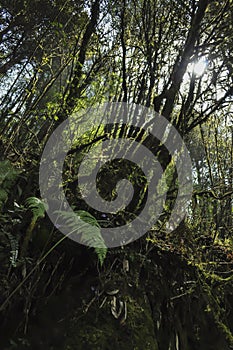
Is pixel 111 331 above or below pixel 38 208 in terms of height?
below

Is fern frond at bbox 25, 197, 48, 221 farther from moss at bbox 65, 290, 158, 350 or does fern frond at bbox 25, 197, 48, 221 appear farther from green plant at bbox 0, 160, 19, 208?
moss at bbox 65, 290, 158, 350

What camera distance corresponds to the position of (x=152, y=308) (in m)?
2.46

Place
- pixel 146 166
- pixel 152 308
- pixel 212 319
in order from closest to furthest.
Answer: pixel 152 308 < pixel 212 319 < pixel 146 166

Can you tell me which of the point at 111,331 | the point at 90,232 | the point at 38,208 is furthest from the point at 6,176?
the point at 111,331

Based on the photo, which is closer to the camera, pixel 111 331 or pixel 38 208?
pixel 38 208

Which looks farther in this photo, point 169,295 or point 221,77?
point 221,77

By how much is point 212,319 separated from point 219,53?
2.83 m

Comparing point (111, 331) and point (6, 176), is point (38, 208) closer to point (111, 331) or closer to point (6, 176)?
point (6, 176)

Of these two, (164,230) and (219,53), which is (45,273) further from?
(219,53)

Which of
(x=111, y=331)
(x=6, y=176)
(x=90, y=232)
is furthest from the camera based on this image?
(x=6, y=176)

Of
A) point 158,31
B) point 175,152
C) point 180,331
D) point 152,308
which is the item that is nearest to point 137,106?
point 175,152

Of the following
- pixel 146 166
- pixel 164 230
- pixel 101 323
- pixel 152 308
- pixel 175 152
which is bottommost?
pixel 101 323

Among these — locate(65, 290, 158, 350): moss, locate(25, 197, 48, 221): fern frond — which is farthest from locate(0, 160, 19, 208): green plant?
locate(65, 290, 158, 350): moss

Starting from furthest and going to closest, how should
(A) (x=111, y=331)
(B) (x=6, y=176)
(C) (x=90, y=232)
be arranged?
(B) (x=6, y=176)
(A) (x=111, y=331)
(C) (x=90, y=232)
